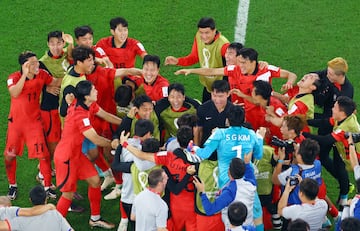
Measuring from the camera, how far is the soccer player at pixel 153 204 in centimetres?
624

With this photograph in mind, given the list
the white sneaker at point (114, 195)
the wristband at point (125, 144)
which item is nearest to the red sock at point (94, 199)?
the white sneaker at point (114, 195)

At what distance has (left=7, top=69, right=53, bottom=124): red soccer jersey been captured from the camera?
810 centimetres

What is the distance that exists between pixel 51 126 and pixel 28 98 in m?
0.52

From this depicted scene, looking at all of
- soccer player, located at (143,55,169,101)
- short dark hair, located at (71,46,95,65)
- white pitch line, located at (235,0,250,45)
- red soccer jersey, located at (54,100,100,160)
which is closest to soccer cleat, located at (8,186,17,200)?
red soccer jersey, located at (54,100,100,160)

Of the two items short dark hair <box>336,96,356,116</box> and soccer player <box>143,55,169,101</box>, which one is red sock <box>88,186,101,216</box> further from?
short dark hair <box>336,96,356,116</box>

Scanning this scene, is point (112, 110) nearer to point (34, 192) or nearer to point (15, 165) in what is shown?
point (15, 165)

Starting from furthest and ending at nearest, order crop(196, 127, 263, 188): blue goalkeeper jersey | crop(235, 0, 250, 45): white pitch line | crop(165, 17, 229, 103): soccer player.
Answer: crop(235, 0, 250, 45): white pitch line
crop(165, 17, 229, 103): soccer player
crop(196, 127, 263, 188): blue goalkeeper jersey

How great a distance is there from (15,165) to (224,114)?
9.31 feet

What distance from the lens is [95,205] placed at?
25.7ft

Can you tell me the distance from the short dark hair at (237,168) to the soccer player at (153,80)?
6.71 ft

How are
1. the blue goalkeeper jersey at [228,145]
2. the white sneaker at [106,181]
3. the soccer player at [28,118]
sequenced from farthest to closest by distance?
the white sneaker at [106,181] → the soccer player at [28,118] → the blue goalkeeper jersey at [228,145]

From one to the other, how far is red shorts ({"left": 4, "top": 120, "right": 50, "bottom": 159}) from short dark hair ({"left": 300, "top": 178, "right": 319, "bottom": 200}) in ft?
11.4

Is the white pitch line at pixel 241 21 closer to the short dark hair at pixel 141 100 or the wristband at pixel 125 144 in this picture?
the short dark hair at pixel 141 100

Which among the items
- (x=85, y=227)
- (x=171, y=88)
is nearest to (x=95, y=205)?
(x=85, y=227)
